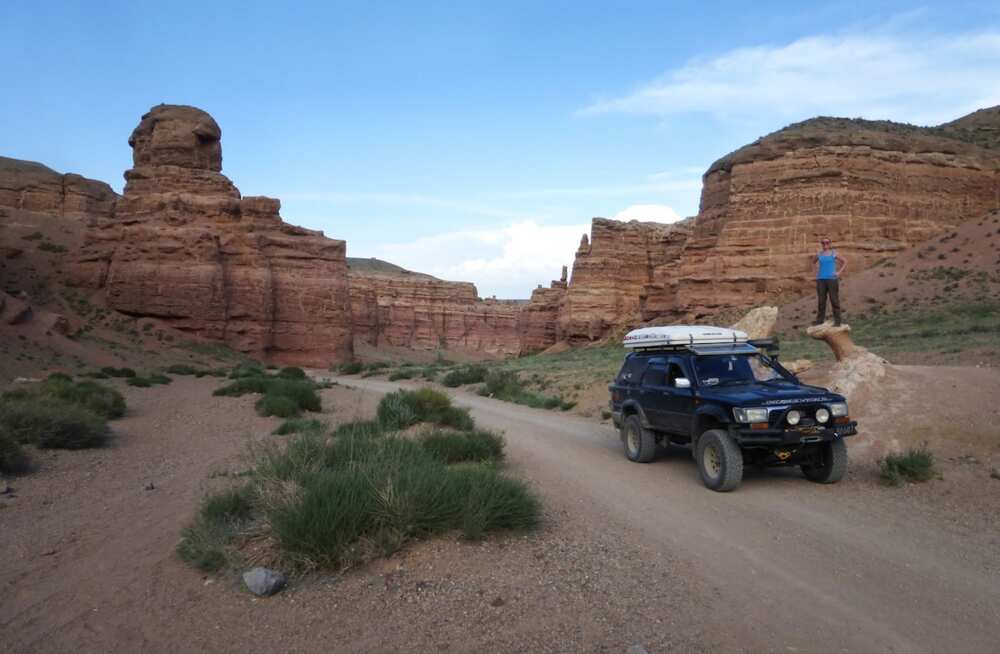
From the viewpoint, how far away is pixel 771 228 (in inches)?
1567

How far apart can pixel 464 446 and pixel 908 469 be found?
535 cm

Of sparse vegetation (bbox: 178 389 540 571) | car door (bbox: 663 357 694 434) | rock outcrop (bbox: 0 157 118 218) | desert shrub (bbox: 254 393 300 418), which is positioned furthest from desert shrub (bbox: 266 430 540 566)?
rock outcrop (bbox: 0 157 118 218)

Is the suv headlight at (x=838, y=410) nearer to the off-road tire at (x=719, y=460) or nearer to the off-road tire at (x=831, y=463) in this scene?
the off-road tire at (x=831, y=463)

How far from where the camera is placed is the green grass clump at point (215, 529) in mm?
5156

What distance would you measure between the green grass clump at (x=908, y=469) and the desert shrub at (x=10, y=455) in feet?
36.5

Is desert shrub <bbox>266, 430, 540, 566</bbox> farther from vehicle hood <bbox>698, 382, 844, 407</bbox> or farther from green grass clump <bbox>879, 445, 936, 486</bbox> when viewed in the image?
green grass clump <bbox>879, 445, 936, 486</bbox>

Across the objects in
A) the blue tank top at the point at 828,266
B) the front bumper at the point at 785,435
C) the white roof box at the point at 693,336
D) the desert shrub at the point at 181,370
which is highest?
the blue tank top at the point at 828,266

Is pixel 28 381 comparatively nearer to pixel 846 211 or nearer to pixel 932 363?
pixel 932 363

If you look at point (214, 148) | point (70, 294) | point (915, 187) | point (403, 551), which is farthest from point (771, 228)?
point (70, 294)

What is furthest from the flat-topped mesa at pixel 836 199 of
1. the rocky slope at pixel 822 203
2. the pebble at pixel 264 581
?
the pebble at pixel 264 581

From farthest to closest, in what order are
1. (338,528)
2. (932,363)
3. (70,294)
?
(70,294)
(932,363)
(338,528)

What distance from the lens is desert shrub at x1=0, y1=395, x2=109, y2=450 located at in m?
10.8

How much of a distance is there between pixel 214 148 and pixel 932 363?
4333 cm

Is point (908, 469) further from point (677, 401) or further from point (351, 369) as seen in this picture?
point (351, 369)
